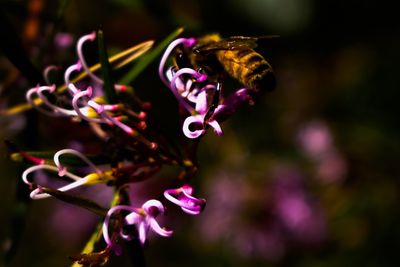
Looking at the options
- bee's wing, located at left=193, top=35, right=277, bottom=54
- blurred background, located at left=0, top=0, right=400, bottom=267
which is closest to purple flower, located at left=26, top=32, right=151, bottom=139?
bee's wing, located at left=193, top=35, right=277, bottom=54

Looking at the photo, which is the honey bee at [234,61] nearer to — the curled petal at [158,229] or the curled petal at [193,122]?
the curled petal at [193,122]

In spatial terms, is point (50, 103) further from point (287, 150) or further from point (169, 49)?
point (287, 150)

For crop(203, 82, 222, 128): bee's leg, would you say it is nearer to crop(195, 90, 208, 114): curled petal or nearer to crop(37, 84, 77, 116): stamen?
crop(195, 90, 208, 114): curled petal

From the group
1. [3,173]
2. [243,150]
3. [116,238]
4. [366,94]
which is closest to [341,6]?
[366,94]

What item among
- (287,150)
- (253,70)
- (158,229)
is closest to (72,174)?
(158,229)

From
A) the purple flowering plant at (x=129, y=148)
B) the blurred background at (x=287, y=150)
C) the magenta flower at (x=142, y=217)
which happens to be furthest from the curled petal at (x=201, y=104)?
the blurred background at (x=287, y=150)

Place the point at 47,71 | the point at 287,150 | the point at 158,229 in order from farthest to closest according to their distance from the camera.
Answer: the point at 287,150
the point at 47,71
the point at 158,229
